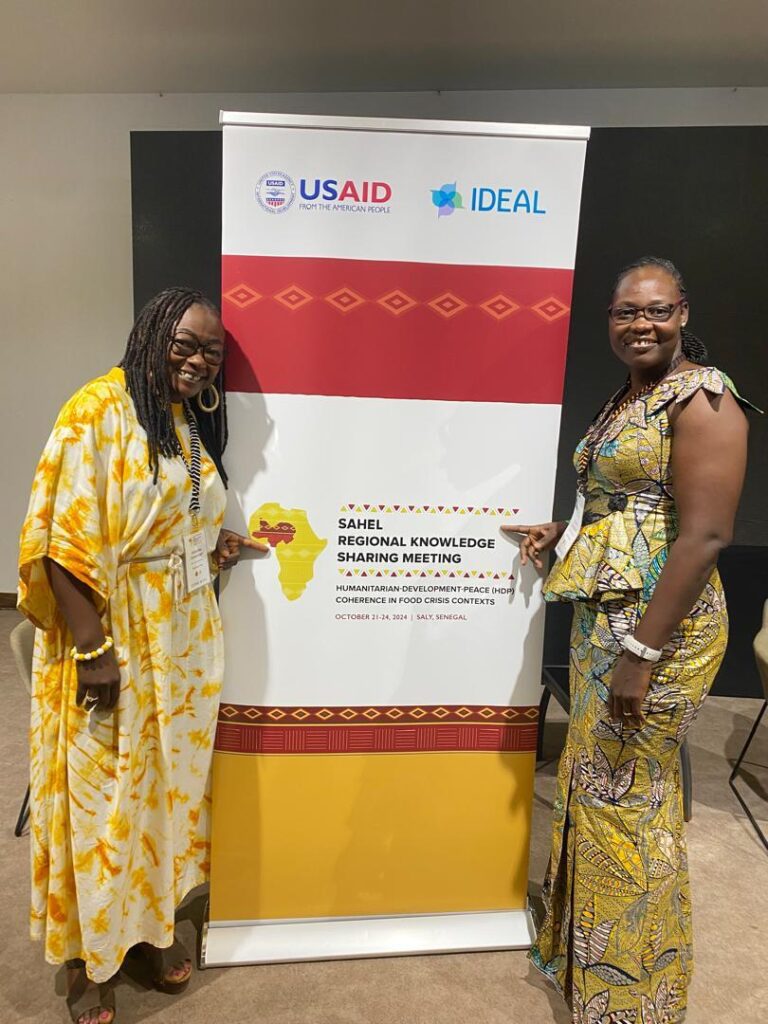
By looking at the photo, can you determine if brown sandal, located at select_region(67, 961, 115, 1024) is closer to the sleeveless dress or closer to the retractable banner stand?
the retractable banner stand

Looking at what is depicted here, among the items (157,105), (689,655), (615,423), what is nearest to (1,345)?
(157,105)

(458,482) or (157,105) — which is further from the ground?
(157,105)

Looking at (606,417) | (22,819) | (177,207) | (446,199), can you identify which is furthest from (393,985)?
(177,207)

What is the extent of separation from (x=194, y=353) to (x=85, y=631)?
63 cm

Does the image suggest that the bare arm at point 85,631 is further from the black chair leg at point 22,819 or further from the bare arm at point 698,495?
the black chair leg at point 22,819

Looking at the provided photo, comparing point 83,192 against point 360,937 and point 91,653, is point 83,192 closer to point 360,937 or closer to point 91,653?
point 91,653

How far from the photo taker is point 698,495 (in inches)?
51.8

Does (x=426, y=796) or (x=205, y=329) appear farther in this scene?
(x=426, y=796)

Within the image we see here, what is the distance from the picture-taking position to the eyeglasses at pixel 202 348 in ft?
4.70

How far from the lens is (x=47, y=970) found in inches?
68.9

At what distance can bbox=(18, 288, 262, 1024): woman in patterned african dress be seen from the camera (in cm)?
136

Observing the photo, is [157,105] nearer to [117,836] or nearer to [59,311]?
[59,311]

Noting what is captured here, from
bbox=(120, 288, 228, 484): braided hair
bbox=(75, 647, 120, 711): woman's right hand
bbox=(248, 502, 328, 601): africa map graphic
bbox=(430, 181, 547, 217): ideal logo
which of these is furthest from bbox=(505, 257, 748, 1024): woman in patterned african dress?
bbox=(75, 647, 120, 711): woman's right hand

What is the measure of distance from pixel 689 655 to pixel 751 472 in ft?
7.83
